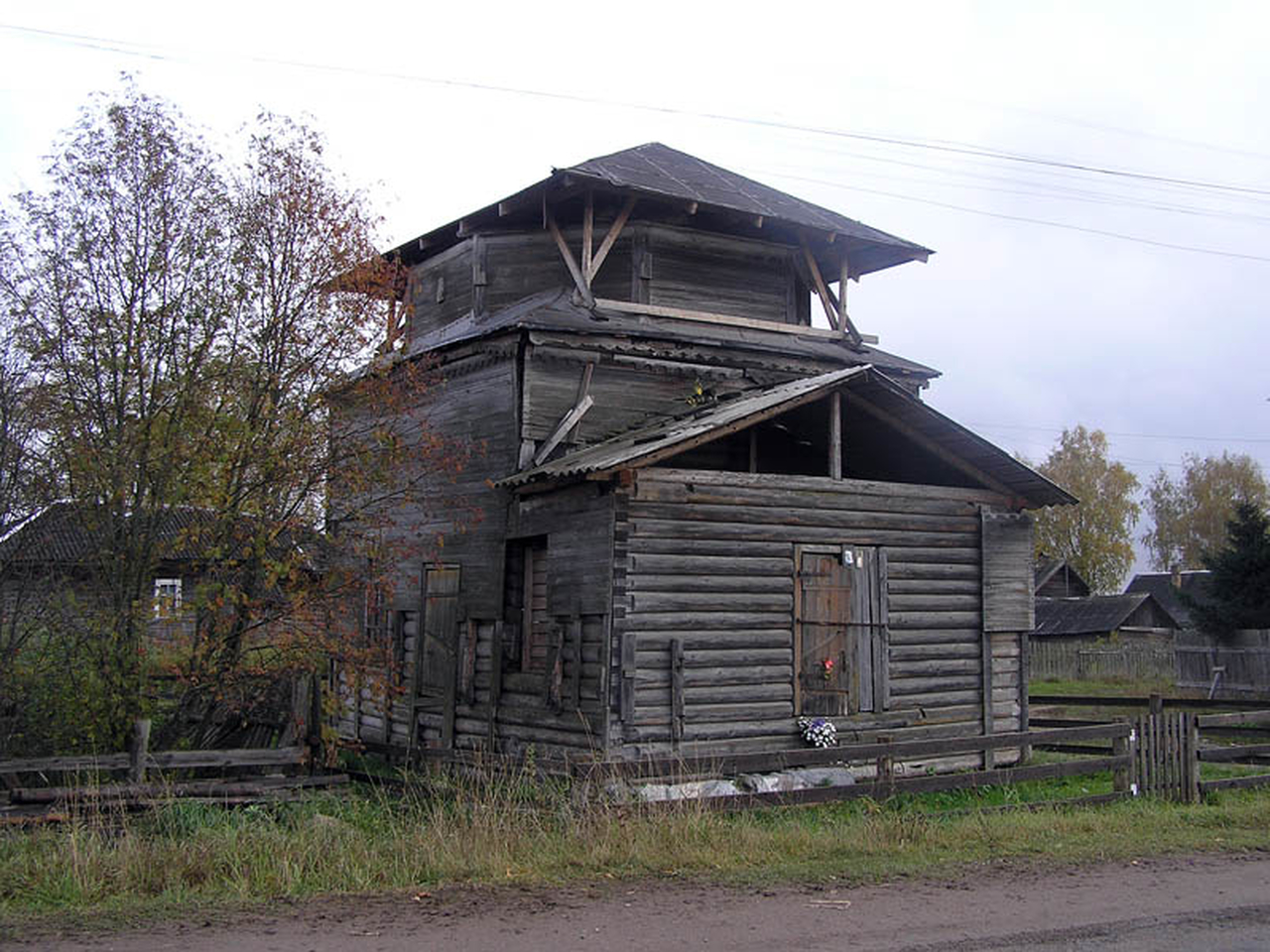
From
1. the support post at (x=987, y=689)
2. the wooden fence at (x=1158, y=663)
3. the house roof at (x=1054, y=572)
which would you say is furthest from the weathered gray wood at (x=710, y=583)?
the house roof at (x=1054, y=572)

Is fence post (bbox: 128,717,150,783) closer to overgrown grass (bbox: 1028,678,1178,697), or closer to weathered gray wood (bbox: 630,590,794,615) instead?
weathered gray wood (bbox: 630,590,794,615)

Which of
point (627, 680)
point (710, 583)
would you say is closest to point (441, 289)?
point (710, 583)

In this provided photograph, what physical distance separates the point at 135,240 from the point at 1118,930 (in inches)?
488

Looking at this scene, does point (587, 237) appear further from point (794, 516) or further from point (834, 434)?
point (794, 516)

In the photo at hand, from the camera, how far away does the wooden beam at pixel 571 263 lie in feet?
59.5

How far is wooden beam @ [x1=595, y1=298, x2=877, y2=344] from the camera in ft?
61.0

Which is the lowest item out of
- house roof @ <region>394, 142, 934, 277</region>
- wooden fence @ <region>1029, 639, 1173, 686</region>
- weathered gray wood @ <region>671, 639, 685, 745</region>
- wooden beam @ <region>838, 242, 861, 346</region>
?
wooden fence @ <region>1029, 639, 1173, 686</region>

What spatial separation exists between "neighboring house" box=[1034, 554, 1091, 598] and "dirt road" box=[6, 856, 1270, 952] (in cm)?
5522

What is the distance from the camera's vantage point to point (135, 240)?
1417 cm

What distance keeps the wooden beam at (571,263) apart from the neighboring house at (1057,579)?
48623 millimetres

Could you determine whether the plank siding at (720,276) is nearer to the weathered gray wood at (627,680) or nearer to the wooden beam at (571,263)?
the wooden beam at (571,263)

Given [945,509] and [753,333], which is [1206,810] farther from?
[753,333]

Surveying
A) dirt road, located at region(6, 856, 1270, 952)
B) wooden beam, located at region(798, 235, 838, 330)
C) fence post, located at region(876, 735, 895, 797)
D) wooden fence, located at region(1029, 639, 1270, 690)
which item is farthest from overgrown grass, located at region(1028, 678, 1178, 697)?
dirt road, located at region(6, 856, 1270, 952)

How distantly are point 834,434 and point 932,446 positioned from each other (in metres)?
1.82
